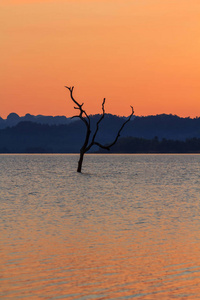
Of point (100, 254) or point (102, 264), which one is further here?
point (100, 254)

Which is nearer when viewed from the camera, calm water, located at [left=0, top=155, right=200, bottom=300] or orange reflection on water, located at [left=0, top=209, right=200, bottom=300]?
orange reflection on water, located at [left=0, top=209, right=200, bottom=300]

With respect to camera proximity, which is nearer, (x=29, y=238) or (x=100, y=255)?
(x=100, y=255)

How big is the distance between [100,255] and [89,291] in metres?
4.43

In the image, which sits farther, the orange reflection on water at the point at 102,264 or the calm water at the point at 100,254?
the calm water at the point at 100,254

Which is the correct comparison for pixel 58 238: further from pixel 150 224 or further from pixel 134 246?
pixel 150 224

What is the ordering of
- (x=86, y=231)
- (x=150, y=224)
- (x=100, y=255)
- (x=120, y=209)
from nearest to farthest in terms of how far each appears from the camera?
(x=100, y=255)
(x=86, y=231)
(x=150, y=224)
(x=120, y=209)

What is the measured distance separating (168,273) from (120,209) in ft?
58.0

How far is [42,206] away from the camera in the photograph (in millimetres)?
35031

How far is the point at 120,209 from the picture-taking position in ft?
108

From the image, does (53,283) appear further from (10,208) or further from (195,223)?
(10,208)

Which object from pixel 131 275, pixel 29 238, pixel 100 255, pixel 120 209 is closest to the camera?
pixel 131 275

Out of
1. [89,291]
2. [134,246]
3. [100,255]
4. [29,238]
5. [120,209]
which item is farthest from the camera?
[120,209]

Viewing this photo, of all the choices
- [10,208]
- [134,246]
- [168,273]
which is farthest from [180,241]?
[10,208]

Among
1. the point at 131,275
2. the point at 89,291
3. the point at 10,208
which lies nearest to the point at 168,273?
the point at 131,275
